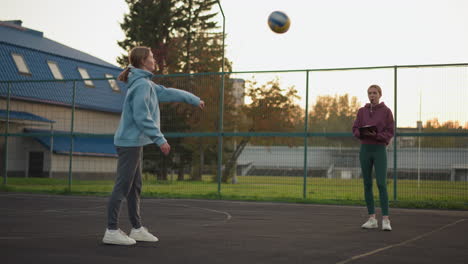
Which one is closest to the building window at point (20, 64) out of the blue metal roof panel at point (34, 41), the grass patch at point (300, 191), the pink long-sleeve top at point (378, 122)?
the blue metal roof panel at point (34, 41)

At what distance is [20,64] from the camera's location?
28.0 m

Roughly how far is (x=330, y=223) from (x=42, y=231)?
4.21 meters

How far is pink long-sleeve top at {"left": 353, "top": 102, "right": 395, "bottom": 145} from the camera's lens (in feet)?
26.5

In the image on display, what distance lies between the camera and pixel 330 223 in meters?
8.97

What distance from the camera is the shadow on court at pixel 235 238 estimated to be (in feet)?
17.6

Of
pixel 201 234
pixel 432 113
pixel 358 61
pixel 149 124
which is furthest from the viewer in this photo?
pixel 358 61

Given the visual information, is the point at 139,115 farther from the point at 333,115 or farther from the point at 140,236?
the point at 333,115

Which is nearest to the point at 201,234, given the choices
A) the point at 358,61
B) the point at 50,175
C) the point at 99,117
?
the point at 358,61

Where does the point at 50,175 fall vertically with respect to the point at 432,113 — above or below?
below

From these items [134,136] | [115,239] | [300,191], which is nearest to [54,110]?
[300,191]

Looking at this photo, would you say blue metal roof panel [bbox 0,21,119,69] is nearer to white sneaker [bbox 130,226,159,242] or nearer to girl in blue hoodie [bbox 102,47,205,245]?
girl in blue hoodie [bbox 102,47,205,245]

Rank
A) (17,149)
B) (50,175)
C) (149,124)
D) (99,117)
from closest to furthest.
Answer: (149,124)
(99,117)
(50,175)
(17,149)

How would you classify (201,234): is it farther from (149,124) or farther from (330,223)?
(330,223)

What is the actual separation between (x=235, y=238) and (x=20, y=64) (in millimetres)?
23973
